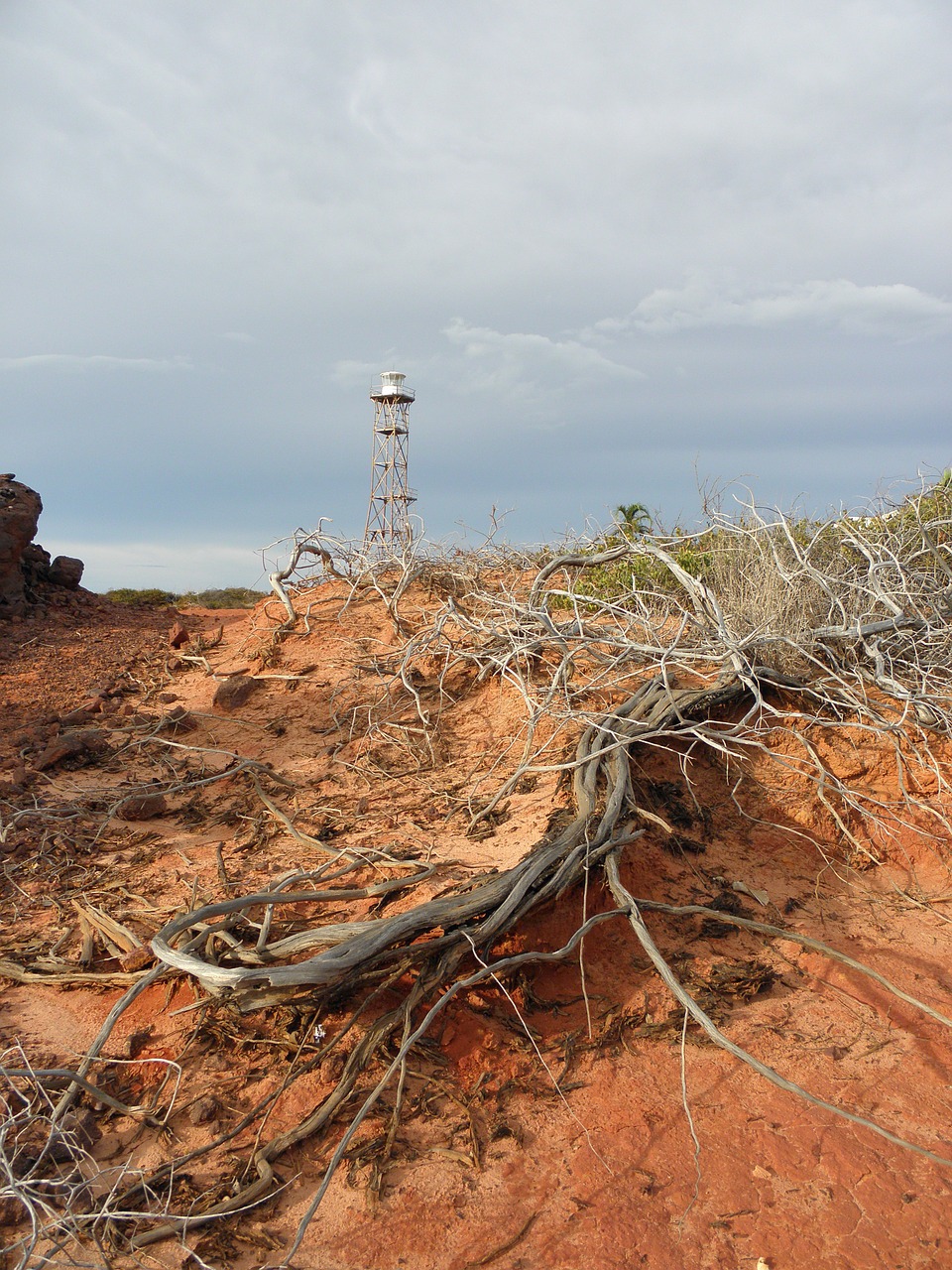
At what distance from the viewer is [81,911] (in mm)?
3814

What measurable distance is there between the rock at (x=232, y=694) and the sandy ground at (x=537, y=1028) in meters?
0.67

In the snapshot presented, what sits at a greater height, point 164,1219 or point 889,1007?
point 889,1007

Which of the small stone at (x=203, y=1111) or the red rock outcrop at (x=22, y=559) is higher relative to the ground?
the red rock outcrop at (x=22, y=559)

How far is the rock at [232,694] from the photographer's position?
6.68 meters

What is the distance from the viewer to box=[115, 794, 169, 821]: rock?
505 centimetres

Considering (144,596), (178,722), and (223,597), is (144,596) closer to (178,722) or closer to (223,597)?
(223,597)

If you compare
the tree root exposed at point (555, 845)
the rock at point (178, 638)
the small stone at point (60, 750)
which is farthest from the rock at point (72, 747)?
the rock at point (178, 638)

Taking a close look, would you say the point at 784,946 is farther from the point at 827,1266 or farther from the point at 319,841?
the point at 319,841

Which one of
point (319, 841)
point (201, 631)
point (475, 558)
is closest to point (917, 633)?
point (475, 558)

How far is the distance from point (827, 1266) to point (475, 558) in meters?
6.18

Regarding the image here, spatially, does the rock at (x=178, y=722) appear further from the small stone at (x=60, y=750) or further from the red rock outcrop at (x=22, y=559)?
the red rock outcrop at (x=22, y=559)

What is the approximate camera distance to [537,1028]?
10.8 ft

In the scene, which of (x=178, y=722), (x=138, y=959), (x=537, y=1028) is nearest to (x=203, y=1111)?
(x=138, y=959)

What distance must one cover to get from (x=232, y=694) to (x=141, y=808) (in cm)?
175
